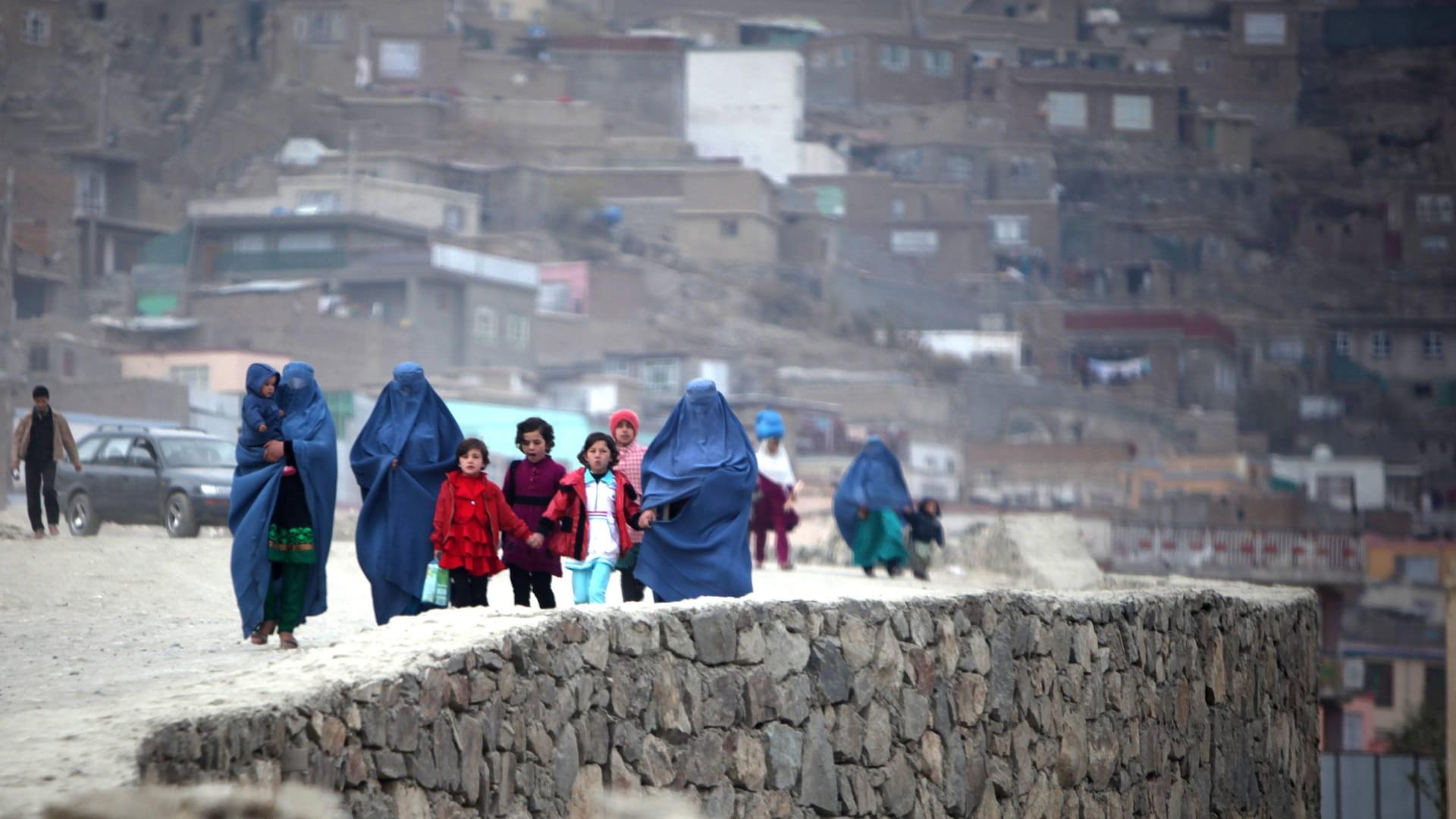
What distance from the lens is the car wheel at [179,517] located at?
16.1 meters

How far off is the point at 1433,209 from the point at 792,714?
83966mm

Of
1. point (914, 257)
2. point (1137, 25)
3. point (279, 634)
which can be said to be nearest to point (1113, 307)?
point (914, 257)

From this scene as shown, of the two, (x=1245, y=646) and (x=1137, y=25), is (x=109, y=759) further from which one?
(x=1137, y=25)

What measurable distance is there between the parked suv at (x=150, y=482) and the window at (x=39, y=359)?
3105 centimetres

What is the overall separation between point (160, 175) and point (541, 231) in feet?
42.1

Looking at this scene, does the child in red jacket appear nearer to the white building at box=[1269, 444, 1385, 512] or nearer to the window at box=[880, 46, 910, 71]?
the white building at box=[1269, 444, 1385, 512]

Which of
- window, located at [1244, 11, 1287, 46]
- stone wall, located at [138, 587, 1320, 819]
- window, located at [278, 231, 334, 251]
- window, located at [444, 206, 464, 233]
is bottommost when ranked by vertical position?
stone wall, located at [138, 587, 1320, 819]

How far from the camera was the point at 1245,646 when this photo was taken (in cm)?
1070

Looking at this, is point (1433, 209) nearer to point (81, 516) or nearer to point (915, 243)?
point (915, 243)

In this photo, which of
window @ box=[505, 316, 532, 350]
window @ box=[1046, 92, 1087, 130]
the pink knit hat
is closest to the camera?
the pink knit hat

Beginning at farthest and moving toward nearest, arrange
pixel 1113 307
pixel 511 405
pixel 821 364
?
pixel 1113 307
pixel 821 364
pixel 511 405

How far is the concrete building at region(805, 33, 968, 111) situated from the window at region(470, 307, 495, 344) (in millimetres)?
29455

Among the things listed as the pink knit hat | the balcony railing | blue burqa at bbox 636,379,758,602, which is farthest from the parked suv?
the balcony railing

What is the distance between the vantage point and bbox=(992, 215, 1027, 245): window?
3086 inches
